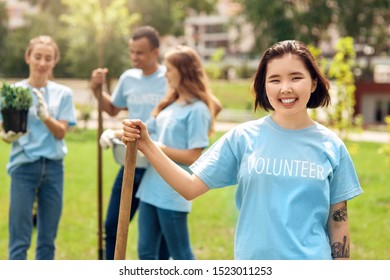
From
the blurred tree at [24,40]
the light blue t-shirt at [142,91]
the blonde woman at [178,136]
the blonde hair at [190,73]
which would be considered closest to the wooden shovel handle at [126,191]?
the blonde woman at [178,136]

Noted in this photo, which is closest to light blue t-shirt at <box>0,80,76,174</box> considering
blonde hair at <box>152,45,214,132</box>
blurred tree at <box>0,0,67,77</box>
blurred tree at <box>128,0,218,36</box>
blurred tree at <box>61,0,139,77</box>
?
blonde hair at <box>152,45,214,132</box>

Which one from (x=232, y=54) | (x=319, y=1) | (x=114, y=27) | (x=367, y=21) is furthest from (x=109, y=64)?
(x=232, y=54)

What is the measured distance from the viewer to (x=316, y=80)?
2.41 meters

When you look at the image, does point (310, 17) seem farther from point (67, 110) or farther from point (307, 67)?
point (307, 67)

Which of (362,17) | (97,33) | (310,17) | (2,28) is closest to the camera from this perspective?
(97,33)

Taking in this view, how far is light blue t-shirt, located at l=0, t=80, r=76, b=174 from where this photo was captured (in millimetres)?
4125

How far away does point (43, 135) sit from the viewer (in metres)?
4.17

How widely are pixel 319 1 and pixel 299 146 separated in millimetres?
28969

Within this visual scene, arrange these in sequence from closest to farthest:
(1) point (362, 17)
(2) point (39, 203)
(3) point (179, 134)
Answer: (3) point (179, 134), (2) point (39, 203), (1) point (362, 17)

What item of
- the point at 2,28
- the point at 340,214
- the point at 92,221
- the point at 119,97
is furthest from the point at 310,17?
the point at 340,214

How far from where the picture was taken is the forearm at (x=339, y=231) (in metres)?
2.37

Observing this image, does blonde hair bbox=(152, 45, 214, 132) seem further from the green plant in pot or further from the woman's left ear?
the woman's left ear

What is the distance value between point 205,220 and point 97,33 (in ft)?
44.2
